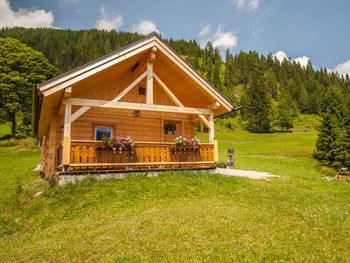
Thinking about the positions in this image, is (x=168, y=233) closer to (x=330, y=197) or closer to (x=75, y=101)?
(x=330, y=197)

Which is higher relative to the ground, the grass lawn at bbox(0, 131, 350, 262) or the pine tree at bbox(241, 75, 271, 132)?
the pine tree at bbox(241, 75, 271, 132)

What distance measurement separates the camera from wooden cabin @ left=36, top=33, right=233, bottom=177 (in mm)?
13266

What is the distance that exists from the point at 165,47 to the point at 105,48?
13172cm

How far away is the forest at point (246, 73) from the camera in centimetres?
9894

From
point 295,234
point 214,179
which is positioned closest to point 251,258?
point 295,234

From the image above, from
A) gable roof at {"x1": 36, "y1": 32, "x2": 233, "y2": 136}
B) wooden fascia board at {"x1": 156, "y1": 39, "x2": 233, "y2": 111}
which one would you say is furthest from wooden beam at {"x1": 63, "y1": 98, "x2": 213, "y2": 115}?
wooden fascia board at {"x1": 156, "y1": 39, "x2": 233, "y2": 111}

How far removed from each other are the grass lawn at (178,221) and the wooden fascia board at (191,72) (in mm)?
4585

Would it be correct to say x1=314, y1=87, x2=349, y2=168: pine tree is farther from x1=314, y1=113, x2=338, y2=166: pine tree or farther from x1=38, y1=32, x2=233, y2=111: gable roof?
x1=38, y1=32, x2=233, y2=111: gable roof

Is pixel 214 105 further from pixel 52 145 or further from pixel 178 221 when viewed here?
pixel 178 221

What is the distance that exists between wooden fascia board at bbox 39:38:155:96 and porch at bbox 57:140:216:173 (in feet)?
7.92

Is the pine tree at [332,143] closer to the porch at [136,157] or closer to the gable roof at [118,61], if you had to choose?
the gable roof at [118,61]

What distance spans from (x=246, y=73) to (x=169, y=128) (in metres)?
149

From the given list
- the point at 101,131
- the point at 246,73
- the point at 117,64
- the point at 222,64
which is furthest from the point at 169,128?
the point at 222,64

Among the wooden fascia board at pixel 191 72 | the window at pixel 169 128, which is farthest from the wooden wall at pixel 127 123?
the wooden fascia board at pixel 191 72
